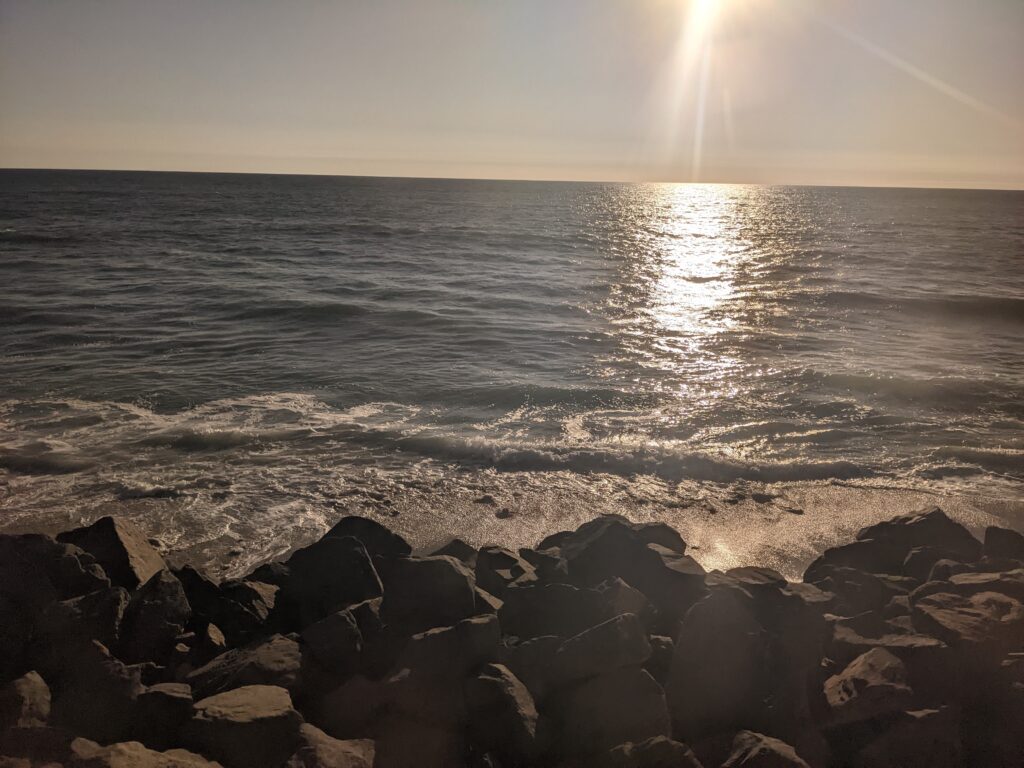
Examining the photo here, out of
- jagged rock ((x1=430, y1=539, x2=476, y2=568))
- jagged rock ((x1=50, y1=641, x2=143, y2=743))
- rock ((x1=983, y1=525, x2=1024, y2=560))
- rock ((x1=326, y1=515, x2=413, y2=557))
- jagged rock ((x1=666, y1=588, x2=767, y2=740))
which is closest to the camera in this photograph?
jagged rock ((x1=50, y1=641, x2=143, y2=743))

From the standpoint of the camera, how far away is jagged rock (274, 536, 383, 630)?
5.18m

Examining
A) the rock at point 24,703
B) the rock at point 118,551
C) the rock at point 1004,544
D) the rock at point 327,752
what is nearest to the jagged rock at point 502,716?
the rock at point 327,752

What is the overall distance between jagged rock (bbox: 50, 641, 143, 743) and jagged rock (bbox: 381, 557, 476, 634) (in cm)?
158

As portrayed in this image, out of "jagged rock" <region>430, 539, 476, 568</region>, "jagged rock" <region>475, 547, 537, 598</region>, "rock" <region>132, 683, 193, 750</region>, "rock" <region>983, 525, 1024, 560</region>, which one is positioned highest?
"rock" <region>983, 525, 1024, 560</region>

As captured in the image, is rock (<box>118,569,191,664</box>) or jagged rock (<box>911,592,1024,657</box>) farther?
rock (<box>118,569,191,664</box>)

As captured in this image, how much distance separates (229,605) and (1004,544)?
6186 mm

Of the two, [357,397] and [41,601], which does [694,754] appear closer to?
[41,601]

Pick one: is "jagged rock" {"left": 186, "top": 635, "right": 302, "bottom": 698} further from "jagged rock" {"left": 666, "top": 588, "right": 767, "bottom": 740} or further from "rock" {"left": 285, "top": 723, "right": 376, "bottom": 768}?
"jagged rock" {"left": 666, "top": 588, "right": 767, "bottom": 740}

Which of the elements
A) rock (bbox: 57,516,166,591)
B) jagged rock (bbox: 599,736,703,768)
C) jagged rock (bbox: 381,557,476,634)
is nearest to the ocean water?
rock (bbox: 57,516,166,591)

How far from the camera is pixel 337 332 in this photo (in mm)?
17375

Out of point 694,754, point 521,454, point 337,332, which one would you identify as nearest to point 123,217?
point 337,332

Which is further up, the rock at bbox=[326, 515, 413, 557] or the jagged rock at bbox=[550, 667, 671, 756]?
the rock at bbox=[326, 515, 413, 557]

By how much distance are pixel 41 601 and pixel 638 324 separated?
53.0 feet

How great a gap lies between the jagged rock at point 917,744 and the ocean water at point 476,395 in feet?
10.9
